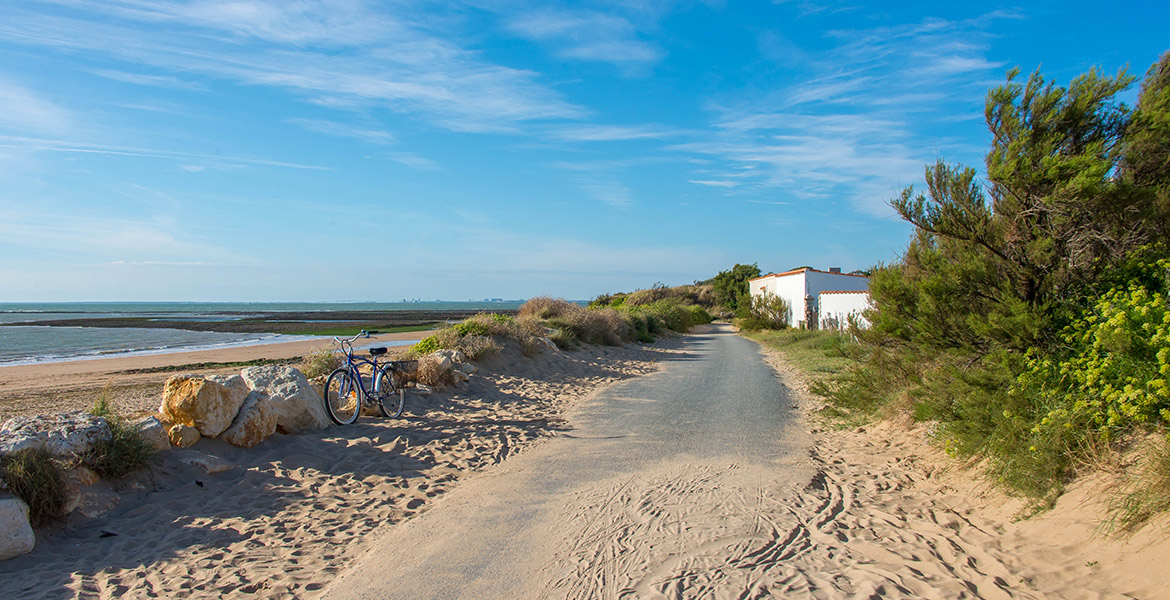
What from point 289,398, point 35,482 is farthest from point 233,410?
point 35,482

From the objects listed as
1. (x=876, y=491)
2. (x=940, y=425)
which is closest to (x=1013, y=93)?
(x=940, y=425)

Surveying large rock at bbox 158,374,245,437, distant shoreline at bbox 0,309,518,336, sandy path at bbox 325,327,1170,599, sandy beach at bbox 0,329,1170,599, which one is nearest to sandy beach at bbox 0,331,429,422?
large rock at bbox 158,374,245,437

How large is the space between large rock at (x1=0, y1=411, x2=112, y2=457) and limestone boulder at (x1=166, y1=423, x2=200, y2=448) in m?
0.73

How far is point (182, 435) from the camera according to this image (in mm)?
6559

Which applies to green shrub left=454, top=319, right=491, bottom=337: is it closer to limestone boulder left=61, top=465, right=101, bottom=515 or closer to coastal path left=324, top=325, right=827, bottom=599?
coastal path left=324, top=325, right=827, bottom=599

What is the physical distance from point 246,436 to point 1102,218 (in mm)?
8610

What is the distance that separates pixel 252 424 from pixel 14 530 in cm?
260

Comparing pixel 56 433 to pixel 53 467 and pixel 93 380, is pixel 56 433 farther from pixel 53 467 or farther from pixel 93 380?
pixel 93 380

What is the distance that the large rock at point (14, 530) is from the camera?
438 cm

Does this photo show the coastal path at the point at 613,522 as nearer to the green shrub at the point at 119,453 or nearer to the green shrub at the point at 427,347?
the green shrub at the point at 119,453

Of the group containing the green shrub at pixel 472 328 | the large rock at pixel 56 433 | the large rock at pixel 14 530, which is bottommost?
the large rock at pixel 14 530

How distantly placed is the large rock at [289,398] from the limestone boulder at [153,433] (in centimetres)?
131

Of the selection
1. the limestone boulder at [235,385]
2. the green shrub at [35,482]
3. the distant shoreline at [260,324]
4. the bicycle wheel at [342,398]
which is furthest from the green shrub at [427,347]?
the distant shoreline at [260,324]

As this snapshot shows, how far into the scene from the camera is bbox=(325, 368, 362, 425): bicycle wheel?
8.41 m
